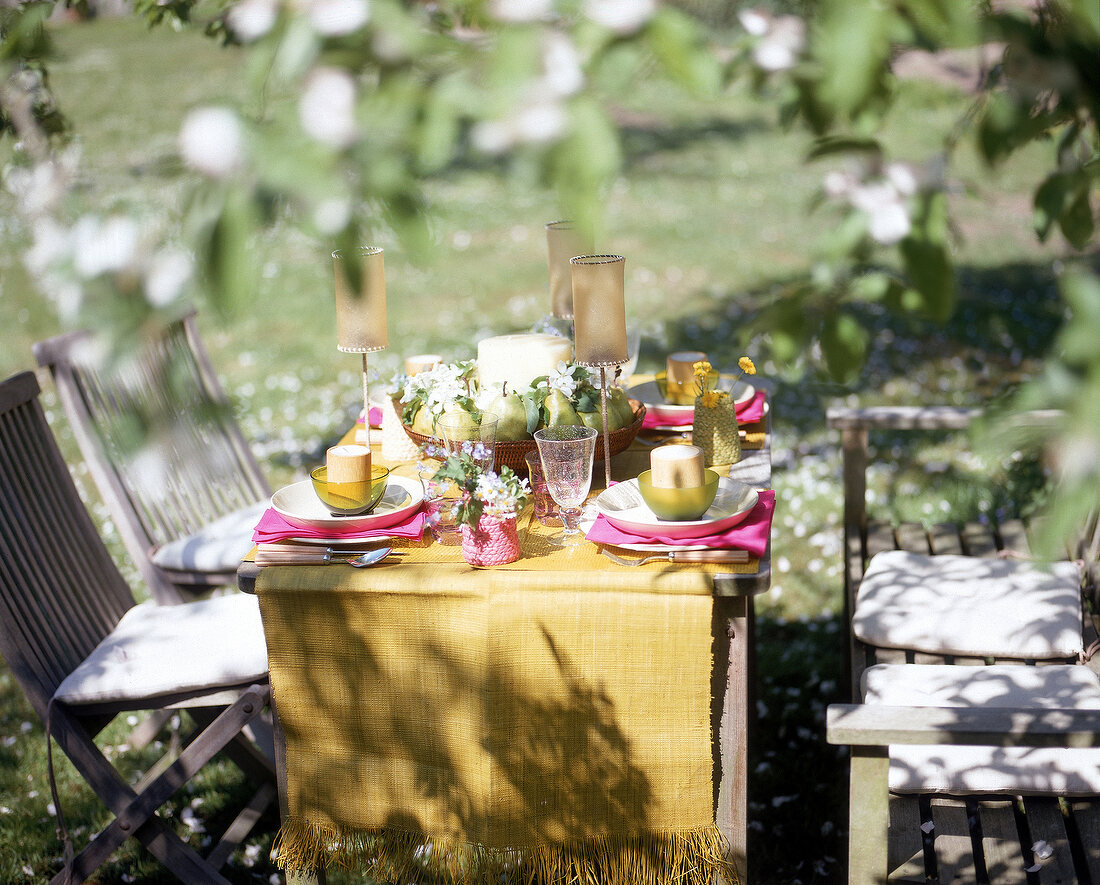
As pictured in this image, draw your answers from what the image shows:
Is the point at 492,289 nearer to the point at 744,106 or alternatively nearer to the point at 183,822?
the point at 183,822

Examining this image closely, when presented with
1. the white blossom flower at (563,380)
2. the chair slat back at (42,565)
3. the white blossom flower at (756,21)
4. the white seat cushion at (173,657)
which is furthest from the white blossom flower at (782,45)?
the chair slat back at (42,565)

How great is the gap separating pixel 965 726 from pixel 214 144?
1.65 meters

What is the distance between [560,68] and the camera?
0.87 m

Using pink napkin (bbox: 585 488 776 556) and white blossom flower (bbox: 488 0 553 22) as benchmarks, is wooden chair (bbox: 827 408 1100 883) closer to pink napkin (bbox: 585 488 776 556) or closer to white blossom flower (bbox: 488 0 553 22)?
pink napkin (bbox: 585 488 776 556)

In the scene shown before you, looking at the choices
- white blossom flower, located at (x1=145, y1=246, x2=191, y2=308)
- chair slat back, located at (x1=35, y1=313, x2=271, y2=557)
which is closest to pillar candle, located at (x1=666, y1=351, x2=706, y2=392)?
chair slat back, located at (x1=35, y1=313, x2=271, y2=557)

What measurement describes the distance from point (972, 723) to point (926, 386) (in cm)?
510

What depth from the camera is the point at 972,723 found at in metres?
1.91

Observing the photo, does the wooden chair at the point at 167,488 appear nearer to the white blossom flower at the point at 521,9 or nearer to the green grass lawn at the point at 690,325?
the green grass lawn at the point at 690,325

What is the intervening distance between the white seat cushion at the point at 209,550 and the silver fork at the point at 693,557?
1.50 m

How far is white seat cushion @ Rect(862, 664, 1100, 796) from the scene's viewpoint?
7.40 ft

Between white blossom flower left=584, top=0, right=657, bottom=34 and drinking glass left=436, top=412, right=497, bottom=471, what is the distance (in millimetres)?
1575

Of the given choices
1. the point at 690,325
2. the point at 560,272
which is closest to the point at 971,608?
the point at 560,272

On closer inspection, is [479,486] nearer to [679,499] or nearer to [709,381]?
[679,499]

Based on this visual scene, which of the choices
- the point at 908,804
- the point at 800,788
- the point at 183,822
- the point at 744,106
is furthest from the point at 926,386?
the point at 744,106
